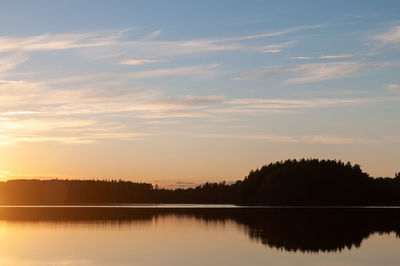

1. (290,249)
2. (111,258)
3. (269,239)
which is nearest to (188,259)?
(111,258)

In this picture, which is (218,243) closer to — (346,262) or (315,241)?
(315,241)

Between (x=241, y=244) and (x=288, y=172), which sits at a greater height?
(x=288, y=172)

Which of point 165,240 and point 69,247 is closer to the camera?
point 69,247

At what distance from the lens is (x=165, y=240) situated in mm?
51688

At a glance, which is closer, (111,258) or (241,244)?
(111,258)

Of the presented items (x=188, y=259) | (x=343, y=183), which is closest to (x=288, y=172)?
(x=343, y=183)

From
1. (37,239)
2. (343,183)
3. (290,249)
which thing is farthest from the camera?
(343,183)

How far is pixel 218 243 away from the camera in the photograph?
4938 cm

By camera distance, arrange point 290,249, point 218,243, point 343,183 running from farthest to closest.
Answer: point 343,183, point 218,243, point 290,249

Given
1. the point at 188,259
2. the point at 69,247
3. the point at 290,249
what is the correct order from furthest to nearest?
1. the point at 69,247
2. the point at 290,249
3. the point at 188,259

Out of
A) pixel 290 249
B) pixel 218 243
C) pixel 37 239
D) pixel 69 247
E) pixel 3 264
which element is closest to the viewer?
pixel 3 264

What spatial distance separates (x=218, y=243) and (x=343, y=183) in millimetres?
152704

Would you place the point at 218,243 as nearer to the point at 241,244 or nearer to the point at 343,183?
the point at 241,244

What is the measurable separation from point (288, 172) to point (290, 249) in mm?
158073
